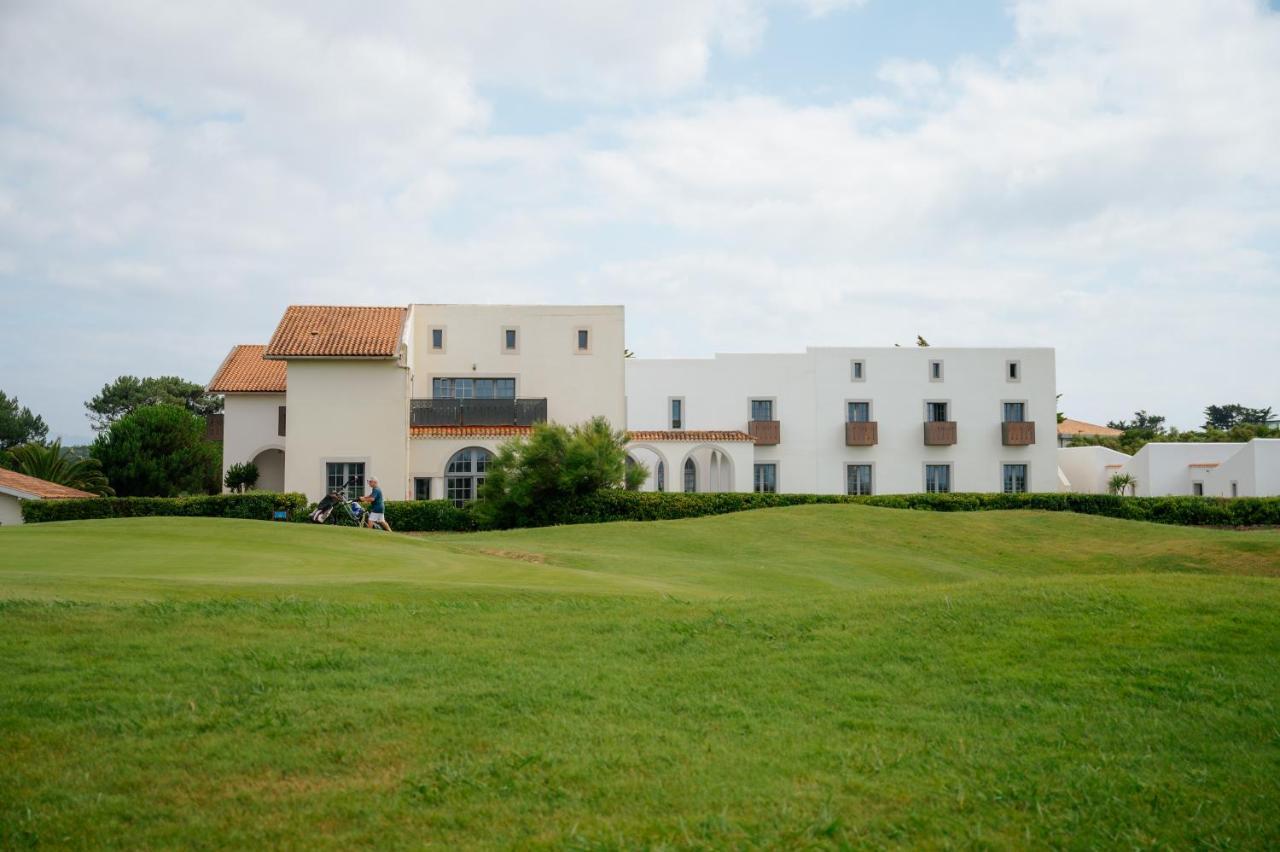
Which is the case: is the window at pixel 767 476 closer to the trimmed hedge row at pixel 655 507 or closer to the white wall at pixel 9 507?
the trimmed hedge row at pixel 655 507

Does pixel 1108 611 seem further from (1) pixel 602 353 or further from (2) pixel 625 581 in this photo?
(1) pixel 602 353

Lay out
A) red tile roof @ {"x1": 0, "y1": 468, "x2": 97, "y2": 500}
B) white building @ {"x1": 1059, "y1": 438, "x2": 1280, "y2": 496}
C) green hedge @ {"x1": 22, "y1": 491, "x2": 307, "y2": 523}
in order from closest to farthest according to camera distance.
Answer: green hedge @ {"x1": 22, "y1": 491, "x2": 307, "y2": 523}
red tile roof @ {"x1": 0, "y1": 468, "x2": 97, "y2": 500}
white building @ {"x1": 1059, "y1": 438, "x2": 1280, "y2": 496}

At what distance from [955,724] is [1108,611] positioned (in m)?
3.95

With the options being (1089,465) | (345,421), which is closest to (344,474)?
(345,421)

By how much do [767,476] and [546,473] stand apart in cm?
2187

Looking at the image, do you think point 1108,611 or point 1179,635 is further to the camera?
point 1108,611

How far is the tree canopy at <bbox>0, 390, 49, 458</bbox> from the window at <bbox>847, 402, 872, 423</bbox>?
211 ft

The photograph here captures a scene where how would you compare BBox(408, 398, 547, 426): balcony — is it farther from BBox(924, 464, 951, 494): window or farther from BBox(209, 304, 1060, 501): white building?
BBox(924, 464, 951, 494): window

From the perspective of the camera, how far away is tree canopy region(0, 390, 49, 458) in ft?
267

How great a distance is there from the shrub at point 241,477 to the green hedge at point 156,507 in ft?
30.6

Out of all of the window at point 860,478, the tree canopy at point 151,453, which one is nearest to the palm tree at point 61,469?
the tree canopy at point 151,453

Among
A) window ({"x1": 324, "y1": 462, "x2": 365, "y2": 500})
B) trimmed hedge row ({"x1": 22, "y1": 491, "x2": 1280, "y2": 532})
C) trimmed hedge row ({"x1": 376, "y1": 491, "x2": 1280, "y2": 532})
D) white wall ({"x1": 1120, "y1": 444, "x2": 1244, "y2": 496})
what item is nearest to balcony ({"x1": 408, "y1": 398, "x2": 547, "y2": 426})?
window ({"x1": 324, "y1": 462, "x2": 365, "y2": 500})

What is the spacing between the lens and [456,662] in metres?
8.44

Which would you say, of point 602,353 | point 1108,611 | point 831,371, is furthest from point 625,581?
point 831,371
